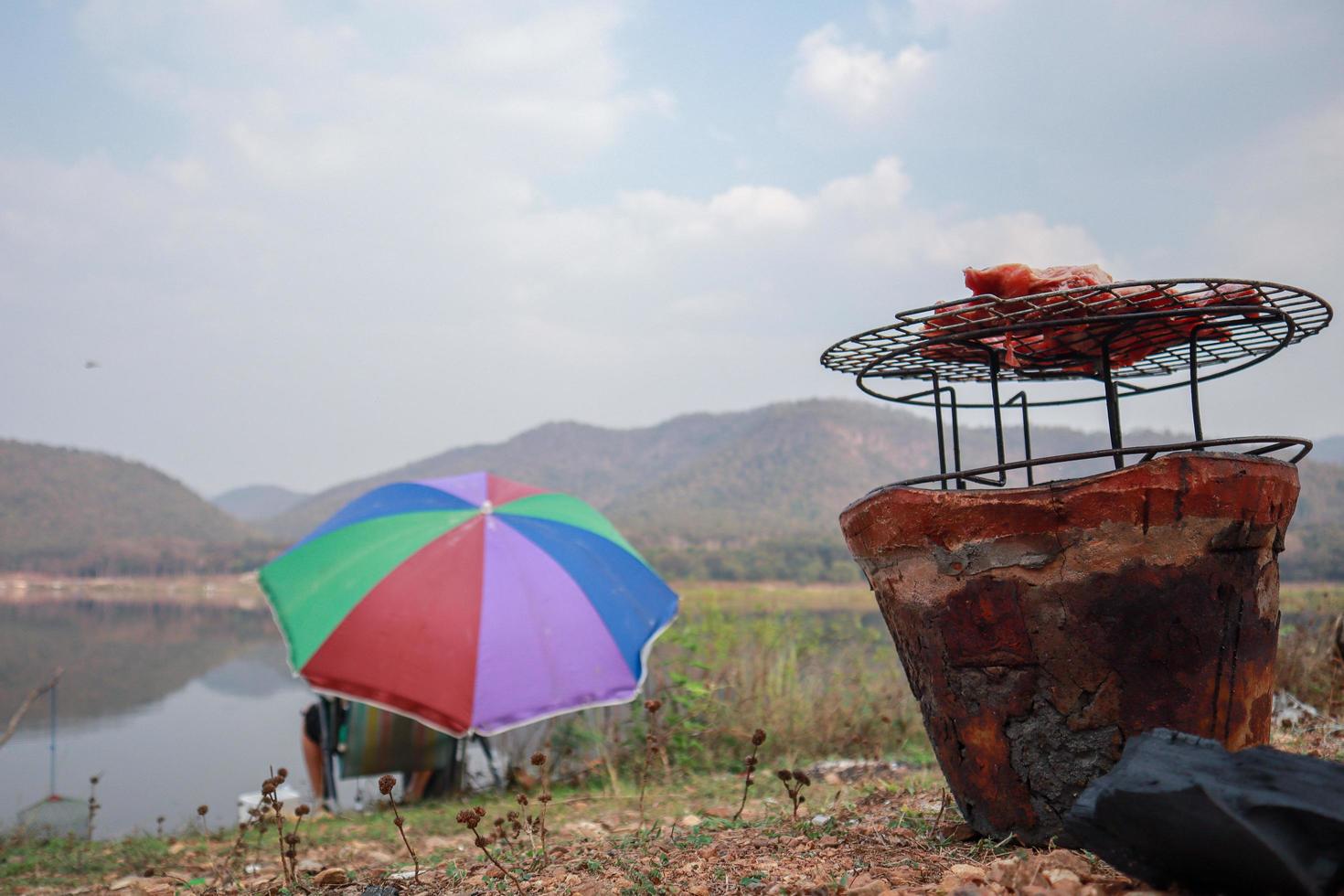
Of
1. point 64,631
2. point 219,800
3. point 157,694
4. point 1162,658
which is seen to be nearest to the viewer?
point 1162,658

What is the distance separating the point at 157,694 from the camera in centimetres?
1867

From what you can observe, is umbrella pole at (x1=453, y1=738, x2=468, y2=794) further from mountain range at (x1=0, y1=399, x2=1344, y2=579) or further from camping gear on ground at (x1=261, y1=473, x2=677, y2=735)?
mountain range at (x1=0, y1=399, x2=1344, y2=579)

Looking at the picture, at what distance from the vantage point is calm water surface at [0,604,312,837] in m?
9.66

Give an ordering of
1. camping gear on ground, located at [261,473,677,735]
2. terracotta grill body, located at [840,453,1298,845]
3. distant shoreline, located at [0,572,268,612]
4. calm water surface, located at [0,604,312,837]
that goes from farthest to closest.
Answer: distant shoreline, located at [0,572,268,612] → calm water surface, located at [0,604,312,837] → camping gear on ground, located at [261,473,677,735] → terracotta grill body, located at [840,453,1298,845]

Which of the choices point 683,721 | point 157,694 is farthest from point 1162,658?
point 157,694

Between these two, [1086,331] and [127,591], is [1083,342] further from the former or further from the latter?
[127,591]

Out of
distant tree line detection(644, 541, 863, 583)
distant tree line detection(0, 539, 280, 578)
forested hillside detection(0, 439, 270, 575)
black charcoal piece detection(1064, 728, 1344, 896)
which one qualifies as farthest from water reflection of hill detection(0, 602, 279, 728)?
distant tree line detection(644, 541, 863, 583)

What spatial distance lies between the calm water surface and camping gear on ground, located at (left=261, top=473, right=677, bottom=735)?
1.56m

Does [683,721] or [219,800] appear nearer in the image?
[683,721]

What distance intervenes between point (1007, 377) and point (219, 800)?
361 inches

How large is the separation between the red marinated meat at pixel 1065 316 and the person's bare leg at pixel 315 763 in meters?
5.60

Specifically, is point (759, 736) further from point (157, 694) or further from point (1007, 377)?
point (157, 694)

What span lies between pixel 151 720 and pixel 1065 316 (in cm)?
1716

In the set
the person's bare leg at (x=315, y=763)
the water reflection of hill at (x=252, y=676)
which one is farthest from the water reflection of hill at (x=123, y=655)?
the person's bare leg at (x=315, y=763)
